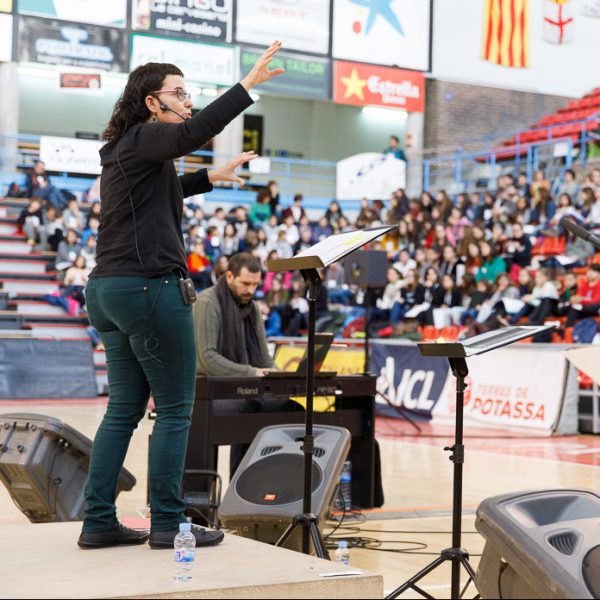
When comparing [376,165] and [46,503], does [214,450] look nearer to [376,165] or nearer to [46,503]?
[46,503]

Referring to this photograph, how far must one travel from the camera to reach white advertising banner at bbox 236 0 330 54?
826 inches

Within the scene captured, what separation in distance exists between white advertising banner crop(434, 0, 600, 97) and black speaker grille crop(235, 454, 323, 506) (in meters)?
18.6

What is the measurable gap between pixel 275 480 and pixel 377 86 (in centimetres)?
1804

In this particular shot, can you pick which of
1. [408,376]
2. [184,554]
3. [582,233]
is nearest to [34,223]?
[408,376]

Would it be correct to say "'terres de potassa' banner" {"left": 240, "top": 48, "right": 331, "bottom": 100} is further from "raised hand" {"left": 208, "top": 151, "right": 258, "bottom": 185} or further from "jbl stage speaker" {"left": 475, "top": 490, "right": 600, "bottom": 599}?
"jbl stage speaker" {"left": 475, "top": 490, "right": 600, "bottom": 599}

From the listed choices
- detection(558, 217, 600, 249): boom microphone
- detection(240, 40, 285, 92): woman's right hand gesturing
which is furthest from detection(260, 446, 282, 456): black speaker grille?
detection(240, 40, 285, 92): woman's right hand gesturing

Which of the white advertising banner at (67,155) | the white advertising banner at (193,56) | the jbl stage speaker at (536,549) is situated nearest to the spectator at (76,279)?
the white advertising banner at (67,155)

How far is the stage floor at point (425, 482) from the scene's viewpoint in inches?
197

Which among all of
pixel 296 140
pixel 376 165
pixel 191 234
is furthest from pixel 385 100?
pixel 191 234

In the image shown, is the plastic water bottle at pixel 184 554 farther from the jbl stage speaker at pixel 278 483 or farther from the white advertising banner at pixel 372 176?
the white advertising banner at pixel 372 176

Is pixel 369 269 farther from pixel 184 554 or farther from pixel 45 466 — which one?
pixel 184 554

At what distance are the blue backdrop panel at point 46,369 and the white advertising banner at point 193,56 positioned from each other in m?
6.72

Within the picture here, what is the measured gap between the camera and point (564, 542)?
2.99 meters

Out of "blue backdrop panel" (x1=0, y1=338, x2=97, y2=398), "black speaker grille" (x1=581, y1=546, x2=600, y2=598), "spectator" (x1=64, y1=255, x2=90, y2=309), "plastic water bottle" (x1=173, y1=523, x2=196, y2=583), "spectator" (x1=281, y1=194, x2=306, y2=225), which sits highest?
"spectator" (x1=281, y1=194, x2=306, y2=225)
